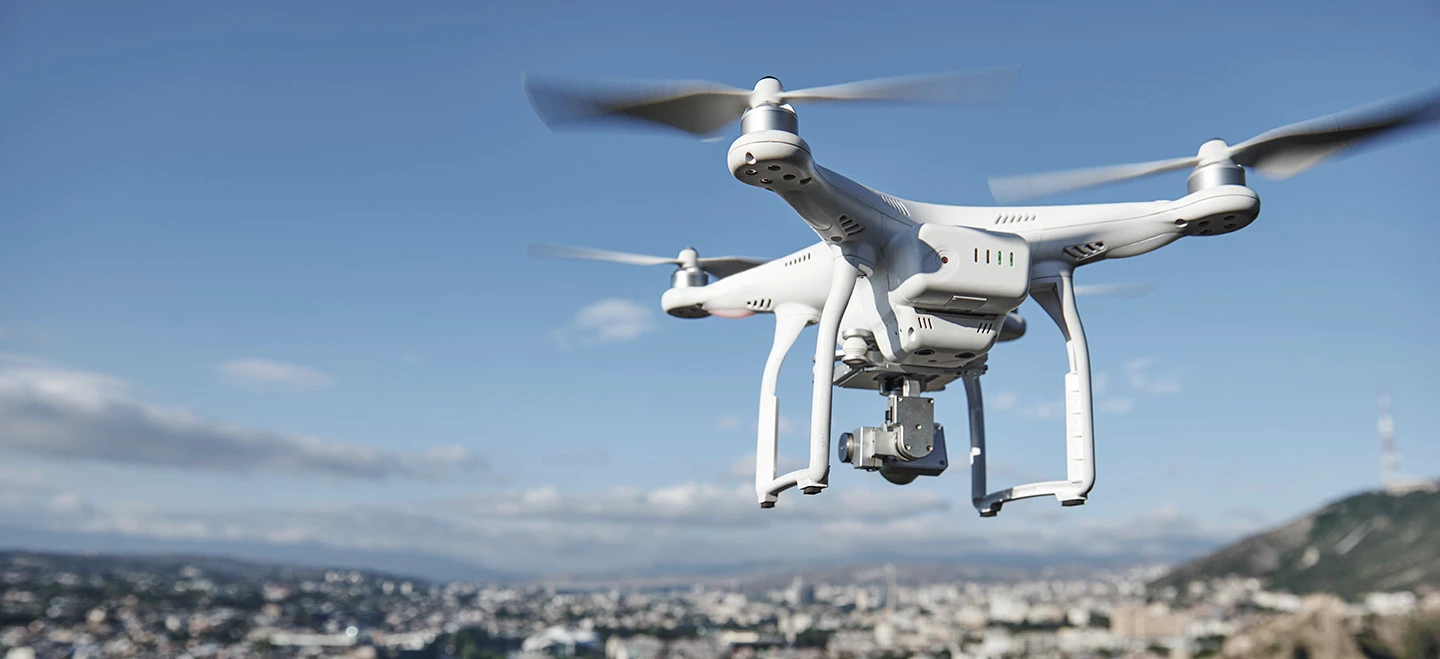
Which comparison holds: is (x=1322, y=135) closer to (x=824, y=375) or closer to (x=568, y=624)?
(x=824, y=375)

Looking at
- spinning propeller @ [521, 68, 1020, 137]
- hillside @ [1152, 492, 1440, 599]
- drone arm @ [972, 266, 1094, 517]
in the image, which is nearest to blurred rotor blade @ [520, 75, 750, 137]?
spinning propeller @ [521, 68, 1020, 137]

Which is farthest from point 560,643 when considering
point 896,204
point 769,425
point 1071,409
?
point 896,204

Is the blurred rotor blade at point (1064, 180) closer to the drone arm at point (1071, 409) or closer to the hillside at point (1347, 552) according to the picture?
the drone arm at point (1071, 409)

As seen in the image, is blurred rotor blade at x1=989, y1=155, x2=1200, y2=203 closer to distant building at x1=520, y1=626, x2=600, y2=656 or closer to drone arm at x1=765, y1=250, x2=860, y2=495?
drone arm at x1=765, y1=250, x2=860, y2=495

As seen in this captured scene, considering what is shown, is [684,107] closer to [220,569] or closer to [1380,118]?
[1380,118]

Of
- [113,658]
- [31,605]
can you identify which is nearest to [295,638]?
[113,658]

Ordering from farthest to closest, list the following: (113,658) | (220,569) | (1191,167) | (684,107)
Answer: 1. (220,569)
2. (113,658)
3. (1191,167)
4. (684,107)
